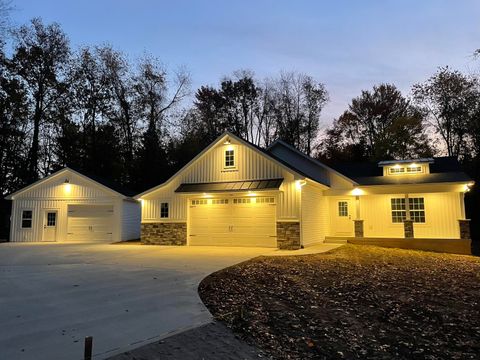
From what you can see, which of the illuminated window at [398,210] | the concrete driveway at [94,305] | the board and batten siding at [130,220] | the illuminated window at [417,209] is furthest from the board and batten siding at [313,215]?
the board and batten siding at [130,220]

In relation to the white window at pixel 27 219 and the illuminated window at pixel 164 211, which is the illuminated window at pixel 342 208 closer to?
the illuminated window at pixel 164 211

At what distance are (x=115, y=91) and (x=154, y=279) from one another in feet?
92.7

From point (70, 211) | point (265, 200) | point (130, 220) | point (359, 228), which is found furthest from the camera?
point (130, 220)

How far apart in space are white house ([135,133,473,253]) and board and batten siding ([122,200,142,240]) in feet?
10.6

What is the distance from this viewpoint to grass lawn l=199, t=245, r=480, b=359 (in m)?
4.89

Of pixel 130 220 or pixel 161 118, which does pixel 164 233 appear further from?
pixel 161 118

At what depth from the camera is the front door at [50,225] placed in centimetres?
2111

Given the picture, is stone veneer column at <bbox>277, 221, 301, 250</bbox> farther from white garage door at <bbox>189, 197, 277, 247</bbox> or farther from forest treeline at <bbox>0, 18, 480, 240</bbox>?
forest treeline at <bbox>0, 18, 480, 240</bbox>

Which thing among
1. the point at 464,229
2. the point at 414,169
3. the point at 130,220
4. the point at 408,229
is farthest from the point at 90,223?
the point at 464,229

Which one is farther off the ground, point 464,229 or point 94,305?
point 464,229

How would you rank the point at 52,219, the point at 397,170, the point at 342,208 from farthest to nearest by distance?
1. the point at 52,219
2. the point at 397,170
3. the point at 342,208

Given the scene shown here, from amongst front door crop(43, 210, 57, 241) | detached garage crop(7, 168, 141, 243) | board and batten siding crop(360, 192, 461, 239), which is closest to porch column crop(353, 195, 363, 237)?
board and batten siding crop(360, 192, 461, 239)

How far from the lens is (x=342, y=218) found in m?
19.0

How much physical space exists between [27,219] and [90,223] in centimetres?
393
